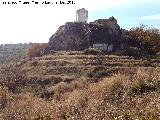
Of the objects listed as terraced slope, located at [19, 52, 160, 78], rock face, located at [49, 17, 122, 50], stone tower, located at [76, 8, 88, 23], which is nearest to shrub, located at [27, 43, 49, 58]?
rock face, located at [49, 17, 122, 50]

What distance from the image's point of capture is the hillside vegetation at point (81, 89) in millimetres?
14328

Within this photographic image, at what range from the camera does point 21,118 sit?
16688 mm

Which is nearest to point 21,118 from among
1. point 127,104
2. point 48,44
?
point 127,104

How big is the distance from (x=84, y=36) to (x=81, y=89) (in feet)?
141

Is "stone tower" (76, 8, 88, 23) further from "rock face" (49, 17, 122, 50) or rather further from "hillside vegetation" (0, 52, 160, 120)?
"hillside vegetation" (0, 52, 160, 120)

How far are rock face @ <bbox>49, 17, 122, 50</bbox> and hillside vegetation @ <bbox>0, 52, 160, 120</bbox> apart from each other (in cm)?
830

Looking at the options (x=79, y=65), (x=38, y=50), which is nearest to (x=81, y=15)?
(x=38, y=50)

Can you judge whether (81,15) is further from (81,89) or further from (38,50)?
(81,89)

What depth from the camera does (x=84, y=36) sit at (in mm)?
71938

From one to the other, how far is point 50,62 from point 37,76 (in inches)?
306

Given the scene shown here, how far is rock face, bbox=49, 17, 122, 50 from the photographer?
70.3m

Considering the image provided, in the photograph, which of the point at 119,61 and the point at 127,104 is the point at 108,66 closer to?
the point at 119,61

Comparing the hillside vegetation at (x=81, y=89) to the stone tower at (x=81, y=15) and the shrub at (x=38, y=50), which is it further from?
the stone tower at (x=81, y=15)

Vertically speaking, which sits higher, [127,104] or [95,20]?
[95,20]
